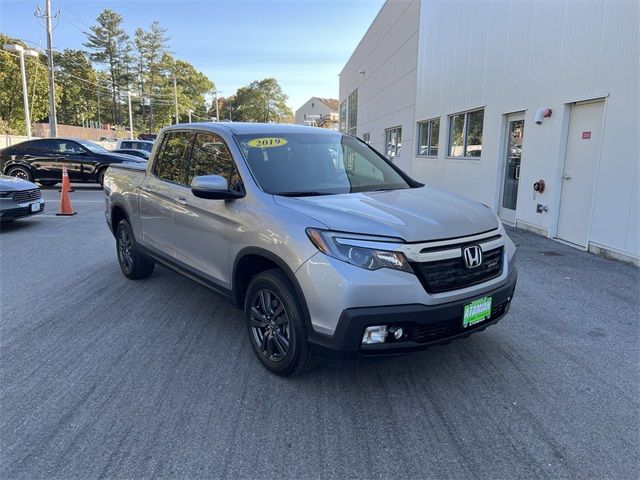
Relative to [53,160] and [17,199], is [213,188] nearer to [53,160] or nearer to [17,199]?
[17,199]

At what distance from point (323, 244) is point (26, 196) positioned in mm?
8321

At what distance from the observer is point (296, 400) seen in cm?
311

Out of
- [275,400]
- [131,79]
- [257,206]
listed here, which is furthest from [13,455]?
[131,79]

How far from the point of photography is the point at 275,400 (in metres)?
3.10

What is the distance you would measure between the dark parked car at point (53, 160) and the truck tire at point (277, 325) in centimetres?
1443

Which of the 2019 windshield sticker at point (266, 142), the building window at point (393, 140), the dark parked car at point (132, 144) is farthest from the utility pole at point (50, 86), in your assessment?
the 2019 windshield sticker at point (266, 142)

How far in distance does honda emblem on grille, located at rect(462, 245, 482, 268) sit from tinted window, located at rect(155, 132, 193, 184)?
2736 millimetres

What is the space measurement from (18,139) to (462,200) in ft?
107

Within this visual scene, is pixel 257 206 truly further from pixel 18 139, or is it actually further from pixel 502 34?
pixel 18 139

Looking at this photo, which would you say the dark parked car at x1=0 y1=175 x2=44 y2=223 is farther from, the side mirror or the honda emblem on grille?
the honda emblem on grille

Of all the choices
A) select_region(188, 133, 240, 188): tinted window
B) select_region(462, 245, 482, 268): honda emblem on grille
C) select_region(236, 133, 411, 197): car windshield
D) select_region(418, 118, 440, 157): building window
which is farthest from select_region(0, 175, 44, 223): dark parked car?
select_region(418, 118, 440, 157): building window

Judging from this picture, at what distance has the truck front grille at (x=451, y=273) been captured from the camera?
2857mm

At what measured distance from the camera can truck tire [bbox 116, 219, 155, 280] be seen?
5473 millimetres

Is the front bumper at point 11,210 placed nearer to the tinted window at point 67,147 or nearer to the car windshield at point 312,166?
the car windshield at point 312,166
